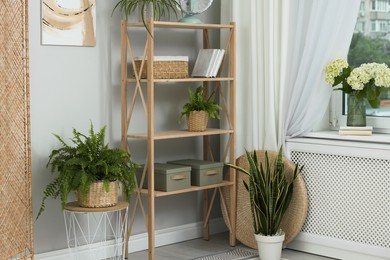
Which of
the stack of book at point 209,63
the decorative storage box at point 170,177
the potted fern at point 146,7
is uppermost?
the potted fern at point 146,7

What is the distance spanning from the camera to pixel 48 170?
430 cm

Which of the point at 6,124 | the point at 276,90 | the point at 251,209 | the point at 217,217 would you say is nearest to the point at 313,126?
the point at 276,90

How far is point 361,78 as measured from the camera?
4.52 m

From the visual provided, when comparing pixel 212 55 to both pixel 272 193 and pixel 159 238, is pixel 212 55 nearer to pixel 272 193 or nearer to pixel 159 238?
pixel 272 193

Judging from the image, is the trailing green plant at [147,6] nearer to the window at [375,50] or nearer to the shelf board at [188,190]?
the shelf board at [188,190]

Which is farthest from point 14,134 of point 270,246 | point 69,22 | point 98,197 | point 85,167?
point 270,246

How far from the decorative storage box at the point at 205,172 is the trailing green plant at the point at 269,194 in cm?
22

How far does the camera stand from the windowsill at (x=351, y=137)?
4340 mm

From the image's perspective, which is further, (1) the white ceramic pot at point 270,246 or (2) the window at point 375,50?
(2) the window at point 375,50

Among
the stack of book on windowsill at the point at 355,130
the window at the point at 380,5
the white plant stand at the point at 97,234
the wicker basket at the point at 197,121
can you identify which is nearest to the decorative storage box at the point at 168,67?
the wicker basket at the point at 197,121

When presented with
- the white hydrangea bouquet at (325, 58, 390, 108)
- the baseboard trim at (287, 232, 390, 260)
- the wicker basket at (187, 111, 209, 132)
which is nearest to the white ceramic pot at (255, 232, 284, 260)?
the baseboard trim at (287, 232, 390, 260)

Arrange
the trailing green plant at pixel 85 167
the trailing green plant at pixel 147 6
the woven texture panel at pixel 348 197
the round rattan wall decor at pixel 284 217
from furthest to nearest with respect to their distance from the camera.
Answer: the round rattan wall decor at pixel 284 217
the trailing green plant at pixel 147 6
the woven texture panel at pixel 348 197
the trailing green plant at pixel 85 167

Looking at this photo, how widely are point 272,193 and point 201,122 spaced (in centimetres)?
64

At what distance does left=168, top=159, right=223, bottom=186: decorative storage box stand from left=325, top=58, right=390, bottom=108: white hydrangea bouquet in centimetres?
91
